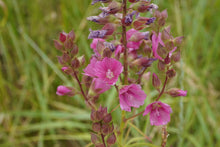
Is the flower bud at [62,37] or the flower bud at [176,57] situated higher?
the flower bud at [62,37]

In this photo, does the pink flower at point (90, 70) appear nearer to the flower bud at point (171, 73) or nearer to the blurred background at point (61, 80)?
the flower bud at point (171, 73)

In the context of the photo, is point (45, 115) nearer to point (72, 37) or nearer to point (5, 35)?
point (5, 35)

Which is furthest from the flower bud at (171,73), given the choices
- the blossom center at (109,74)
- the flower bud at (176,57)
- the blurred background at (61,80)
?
the blurred background at (61,80)

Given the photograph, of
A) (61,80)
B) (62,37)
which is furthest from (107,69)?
(61,80)

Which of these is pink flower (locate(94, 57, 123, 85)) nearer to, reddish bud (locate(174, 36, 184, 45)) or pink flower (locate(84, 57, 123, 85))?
pink flower (locate(84, 57, 123, 85))

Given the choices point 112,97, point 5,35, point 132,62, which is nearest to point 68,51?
point 132,62

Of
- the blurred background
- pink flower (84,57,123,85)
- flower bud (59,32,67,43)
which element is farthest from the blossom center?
the blurred background
